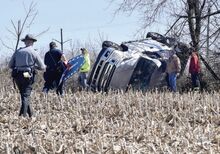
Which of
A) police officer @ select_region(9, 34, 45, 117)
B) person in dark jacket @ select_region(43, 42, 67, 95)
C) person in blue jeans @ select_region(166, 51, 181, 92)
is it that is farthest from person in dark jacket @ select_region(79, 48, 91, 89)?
police officer @ select_region(9, 34, 45, 117)

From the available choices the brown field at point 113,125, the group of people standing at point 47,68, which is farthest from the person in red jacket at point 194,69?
the brown field at point 113,125

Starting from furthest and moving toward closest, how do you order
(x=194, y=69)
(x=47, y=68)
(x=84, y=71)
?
(x=84, y=71), (x=194, y=69), (x=47, y=68)

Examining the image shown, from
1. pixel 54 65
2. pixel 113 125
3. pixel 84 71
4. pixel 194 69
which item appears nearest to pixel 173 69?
pixel 194 69

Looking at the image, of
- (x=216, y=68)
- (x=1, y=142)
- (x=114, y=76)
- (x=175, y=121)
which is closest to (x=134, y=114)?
(x=175, y=121)

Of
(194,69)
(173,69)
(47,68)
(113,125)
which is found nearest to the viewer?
(113,125)

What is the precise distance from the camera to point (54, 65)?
48.7 ft

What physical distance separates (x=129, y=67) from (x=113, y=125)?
8.70 meters

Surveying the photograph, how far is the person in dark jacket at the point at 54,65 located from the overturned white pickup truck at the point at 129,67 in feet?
7.04

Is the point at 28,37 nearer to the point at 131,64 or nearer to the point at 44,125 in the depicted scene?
the point at 44,125

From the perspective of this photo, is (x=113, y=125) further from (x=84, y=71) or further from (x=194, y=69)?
(x=84, y=71)

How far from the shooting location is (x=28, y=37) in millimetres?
10844

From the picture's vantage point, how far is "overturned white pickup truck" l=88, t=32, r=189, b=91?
55.2 ft

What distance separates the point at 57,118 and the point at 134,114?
4.98 feet

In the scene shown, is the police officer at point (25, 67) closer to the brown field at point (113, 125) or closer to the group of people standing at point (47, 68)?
the group of people standing at point (47, 68)
